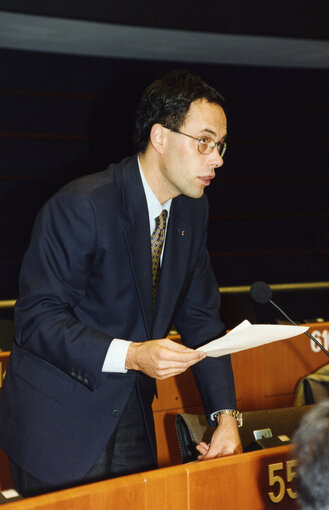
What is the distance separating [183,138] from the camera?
6.07ft

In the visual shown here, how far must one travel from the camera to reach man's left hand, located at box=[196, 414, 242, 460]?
69.7 inches

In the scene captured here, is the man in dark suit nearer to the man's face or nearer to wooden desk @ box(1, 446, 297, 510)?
the man's face

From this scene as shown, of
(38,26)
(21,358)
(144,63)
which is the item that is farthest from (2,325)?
(144,63)

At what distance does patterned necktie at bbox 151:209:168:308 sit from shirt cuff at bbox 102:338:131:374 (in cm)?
28

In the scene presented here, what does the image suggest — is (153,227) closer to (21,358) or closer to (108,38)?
(21,358)

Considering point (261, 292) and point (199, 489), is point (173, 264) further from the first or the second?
point (199, 489)

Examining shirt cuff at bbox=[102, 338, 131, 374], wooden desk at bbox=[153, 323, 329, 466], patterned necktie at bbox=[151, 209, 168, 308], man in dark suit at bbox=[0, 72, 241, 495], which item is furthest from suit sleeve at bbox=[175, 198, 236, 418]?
wooden desk at bbox=[153, 323, 329, 466]

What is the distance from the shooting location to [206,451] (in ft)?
5.91

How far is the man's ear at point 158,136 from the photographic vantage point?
73.7 inches

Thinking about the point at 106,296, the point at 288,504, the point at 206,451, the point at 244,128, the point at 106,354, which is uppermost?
the point at 244,128

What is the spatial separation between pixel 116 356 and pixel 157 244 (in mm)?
406

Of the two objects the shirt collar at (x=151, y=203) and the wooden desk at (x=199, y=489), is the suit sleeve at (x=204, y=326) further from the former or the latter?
the wooden desk at (x=199, y=489)

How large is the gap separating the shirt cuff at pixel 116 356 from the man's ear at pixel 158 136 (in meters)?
0.58

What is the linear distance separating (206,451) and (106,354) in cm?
→ 44
